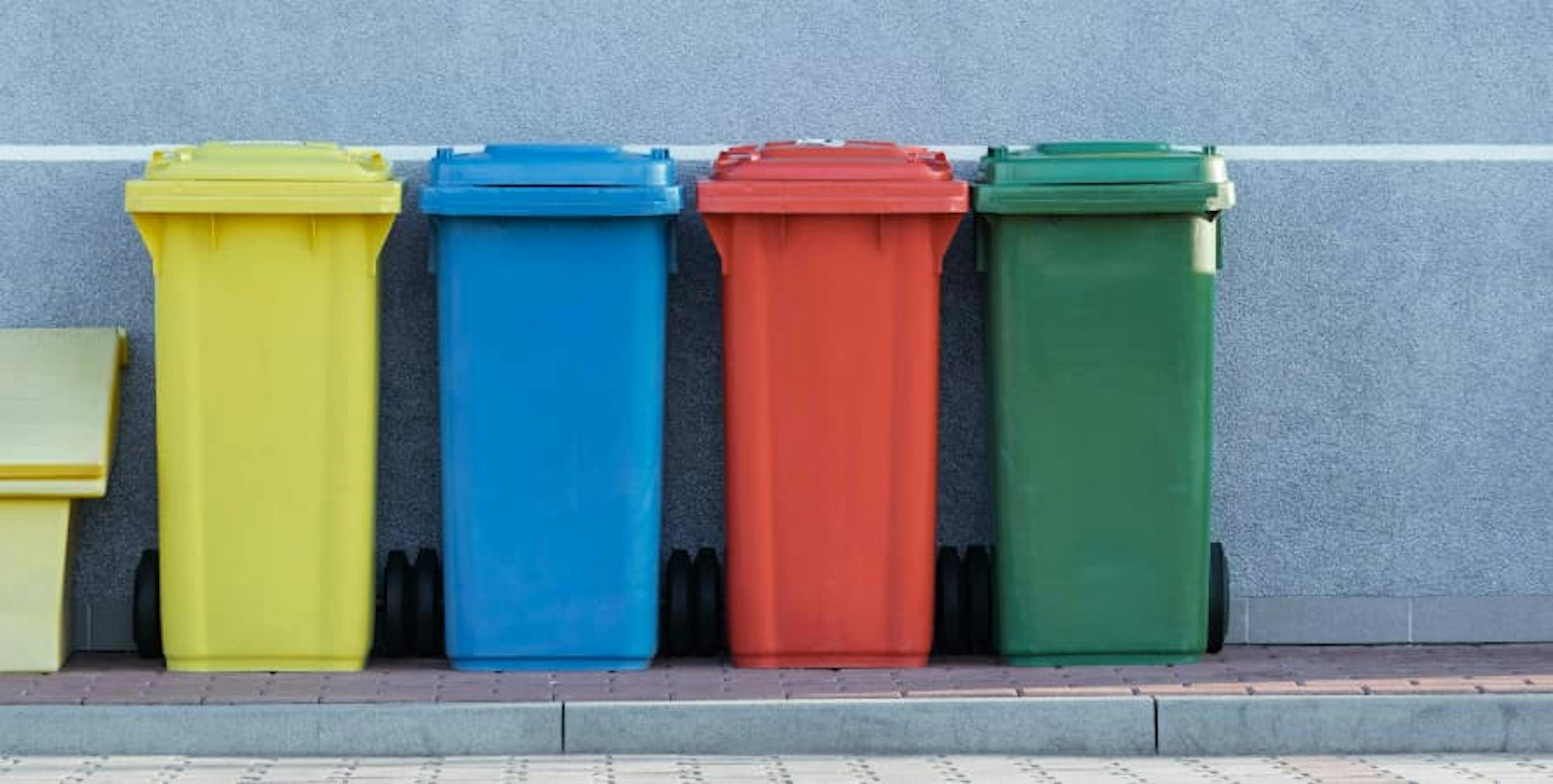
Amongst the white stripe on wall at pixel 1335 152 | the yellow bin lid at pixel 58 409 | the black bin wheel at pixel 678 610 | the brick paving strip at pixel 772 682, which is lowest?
the brick paving strip at pixel 772 682

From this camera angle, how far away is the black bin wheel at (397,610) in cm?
870

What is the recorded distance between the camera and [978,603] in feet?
28.9

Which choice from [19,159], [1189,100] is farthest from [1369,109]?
[19,159]

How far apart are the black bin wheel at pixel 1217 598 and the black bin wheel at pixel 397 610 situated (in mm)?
2315

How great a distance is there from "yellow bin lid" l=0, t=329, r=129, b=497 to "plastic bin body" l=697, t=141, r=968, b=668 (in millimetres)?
1778

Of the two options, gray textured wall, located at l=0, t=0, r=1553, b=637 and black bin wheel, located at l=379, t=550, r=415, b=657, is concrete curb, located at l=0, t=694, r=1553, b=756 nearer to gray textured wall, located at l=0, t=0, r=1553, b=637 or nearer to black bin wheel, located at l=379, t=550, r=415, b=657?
black bin wheel, located at l=379, t=550, r=415, b=657

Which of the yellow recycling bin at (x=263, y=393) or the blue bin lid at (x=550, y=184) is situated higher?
the blue bin lid at (x=550, y=184)

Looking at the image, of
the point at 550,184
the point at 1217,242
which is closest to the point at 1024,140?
the point at 1217,242

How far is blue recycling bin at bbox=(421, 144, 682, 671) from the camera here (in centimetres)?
837

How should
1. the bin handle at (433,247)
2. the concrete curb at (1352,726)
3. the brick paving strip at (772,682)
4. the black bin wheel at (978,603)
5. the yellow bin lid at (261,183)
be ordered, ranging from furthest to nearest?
the black bin wheel at (978,603) → the bin handle at (433,247) → the yellow bin lid at (261,183) → the brick paving strip at (772,682) → the concrete curb at (1352,726)

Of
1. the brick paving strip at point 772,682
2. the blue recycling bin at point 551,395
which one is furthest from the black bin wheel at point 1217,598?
the blue recycling bin at point 551,395

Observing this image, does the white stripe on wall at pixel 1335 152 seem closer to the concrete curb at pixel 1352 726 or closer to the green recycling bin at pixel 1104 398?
the green recycling bin at pixel 1104 398

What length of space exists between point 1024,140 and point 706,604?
1.73 m

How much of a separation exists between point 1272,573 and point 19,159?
13.1 ft
